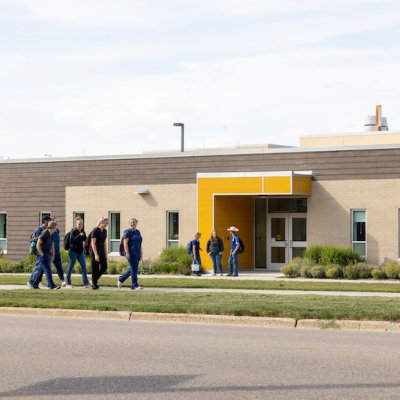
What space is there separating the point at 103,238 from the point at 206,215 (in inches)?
473

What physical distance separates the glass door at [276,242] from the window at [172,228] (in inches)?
135

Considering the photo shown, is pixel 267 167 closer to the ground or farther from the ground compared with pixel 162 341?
farther from the ground

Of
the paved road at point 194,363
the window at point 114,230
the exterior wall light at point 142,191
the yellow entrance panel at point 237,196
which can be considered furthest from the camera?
the window at point 114,230

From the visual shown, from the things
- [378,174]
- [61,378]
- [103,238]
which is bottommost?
[61,378]

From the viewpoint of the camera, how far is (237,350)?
13.0m

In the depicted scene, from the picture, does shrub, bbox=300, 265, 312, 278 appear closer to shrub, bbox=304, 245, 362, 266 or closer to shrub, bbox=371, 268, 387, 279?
shrub, bbox=304, 245, 362, 266

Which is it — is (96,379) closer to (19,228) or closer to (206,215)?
(206,215)

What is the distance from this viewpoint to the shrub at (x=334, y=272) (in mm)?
30891

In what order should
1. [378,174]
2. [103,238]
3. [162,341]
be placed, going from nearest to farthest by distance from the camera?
[162,341] < [103,238] < [378,174]

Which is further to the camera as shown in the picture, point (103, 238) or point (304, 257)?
point (304, 257)

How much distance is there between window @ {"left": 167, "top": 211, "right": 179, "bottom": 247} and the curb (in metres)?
18.0

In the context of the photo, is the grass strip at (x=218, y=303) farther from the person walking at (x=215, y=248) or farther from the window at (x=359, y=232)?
the window at (x=359, y=232)

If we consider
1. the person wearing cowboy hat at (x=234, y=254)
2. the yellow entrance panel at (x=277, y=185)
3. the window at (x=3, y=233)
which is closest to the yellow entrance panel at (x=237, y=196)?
the yellow entrance panel at (x=277, y=185)

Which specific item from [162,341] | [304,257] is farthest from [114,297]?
[304,257]
